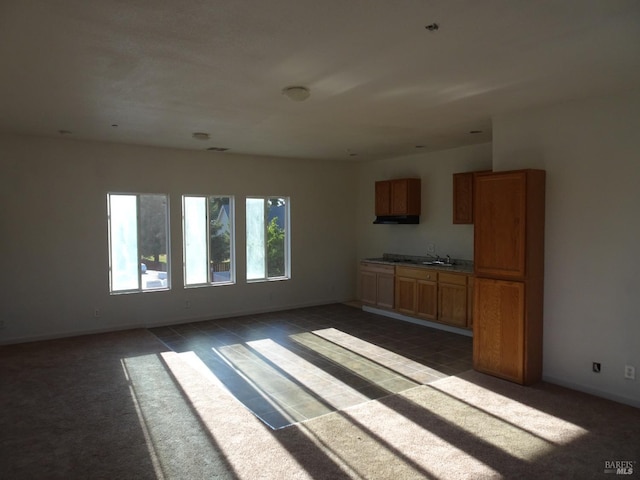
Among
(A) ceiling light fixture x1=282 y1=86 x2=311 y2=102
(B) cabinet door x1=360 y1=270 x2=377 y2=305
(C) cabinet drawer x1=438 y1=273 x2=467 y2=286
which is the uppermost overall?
(A) ceiling light fixture x1=282 y1=86 x2=311 y2=102

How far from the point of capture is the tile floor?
4.09 m

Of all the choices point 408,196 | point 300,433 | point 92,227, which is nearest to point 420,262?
point 408,196

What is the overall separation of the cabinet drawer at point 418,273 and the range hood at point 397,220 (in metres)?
0.86

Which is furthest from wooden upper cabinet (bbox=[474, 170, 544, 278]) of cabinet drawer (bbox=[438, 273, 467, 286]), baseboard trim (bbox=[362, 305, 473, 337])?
baseboard trim (bbox=[362, 305, 473, 337])

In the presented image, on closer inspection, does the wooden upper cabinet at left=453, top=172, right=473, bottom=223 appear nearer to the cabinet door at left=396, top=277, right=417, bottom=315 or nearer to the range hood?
the range hood

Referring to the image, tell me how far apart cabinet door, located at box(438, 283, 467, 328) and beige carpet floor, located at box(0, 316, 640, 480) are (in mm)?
1690

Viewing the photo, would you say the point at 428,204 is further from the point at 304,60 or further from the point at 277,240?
the point at 304,60

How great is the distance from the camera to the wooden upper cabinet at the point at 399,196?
746 centimetres

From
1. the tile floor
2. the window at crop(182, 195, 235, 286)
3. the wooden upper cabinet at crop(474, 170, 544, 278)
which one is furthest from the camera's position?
the window at crop(182, 195, 235, 286)

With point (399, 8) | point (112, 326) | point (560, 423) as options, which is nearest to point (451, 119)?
point (399, 8)

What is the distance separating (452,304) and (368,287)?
1834 millimetres

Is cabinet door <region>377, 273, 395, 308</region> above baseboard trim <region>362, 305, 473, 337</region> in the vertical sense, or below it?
above

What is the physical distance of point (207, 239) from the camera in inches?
289

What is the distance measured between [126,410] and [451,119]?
4332 millimetres
